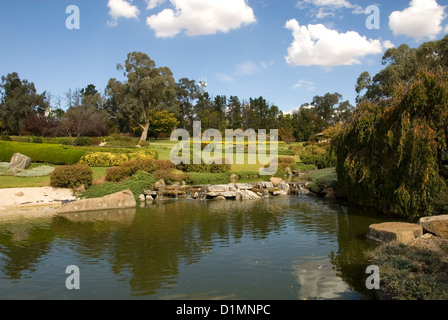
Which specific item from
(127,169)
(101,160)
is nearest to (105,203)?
(127,169)

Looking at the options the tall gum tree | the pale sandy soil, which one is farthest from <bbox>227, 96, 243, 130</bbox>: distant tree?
the pale sandy soil

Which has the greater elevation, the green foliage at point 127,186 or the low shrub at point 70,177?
the low shrub at point 70,177

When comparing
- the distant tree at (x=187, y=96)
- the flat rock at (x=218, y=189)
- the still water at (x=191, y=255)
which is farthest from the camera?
the distant tree at (x=187, y=96)

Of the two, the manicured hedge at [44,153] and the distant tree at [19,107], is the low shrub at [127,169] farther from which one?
the distant tree at [19,107]

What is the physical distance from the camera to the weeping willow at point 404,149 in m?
10.1

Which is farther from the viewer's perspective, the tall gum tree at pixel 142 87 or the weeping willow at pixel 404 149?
the tall gum tree at pixel 142 87

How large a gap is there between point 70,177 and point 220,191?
748 centimetres

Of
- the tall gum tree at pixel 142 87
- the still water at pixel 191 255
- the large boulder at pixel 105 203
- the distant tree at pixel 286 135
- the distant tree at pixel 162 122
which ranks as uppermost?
the tall gum tree at pixel 142 87

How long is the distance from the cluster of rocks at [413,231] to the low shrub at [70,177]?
1332cm

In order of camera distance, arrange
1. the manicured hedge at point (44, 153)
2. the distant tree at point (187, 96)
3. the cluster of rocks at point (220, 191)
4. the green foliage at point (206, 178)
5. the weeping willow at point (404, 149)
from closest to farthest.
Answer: the weeping willow at point (404, 149) → the cluster of rocks at point (220, 191) → the green foliage at point (206, 178) → the manicured hedge at point (44, 153) → the distant tree at point (187, 96)

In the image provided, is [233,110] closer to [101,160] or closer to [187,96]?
[187,96]

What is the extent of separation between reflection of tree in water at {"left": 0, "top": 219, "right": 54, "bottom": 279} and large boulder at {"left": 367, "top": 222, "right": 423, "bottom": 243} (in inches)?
338

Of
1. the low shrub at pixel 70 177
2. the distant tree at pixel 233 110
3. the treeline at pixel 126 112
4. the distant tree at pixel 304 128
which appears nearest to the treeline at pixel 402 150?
the low shrub at pixel 70 177

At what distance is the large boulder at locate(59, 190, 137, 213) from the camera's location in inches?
528
